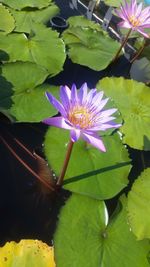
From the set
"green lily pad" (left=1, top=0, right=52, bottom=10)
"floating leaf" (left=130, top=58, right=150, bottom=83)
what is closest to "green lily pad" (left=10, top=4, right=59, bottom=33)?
"green lily pad" (left=1, top=0, right=52, bottom=10)

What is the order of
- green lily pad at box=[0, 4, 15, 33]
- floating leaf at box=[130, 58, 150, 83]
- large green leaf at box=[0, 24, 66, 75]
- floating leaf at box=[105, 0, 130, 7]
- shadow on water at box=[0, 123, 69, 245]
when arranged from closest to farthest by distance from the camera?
shadow on water at box=[0, 123, 69, 245]
large green leaf at box=[0, 24, 66, 75]
green lily pad at box=[0, 4, 15, 33]
floating leaf at box=[130, 58, 150, 83]
floating leaf at box=[105, 0, 130, 7]

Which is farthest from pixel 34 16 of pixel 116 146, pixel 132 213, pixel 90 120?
pixel 132 213

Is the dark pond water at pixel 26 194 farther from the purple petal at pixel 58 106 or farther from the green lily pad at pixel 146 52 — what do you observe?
the green lily pad at pixel 146 52

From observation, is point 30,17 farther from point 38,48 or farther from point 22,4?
point 38,48

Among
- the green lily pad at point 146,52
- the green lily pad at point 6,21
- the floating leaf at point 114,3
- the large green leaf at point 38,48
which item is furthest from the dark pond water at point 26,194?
the floating leaf at point 114,3

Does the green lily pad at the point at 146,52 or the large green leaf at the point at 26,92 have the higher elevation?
the green lily pad at the point at 146,52

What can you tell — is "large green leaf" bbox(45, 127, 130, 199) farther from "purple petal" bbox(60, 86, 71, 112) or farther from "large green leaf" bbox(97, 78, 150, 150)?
"purple petal" bbox(60, 86, 71, 112)

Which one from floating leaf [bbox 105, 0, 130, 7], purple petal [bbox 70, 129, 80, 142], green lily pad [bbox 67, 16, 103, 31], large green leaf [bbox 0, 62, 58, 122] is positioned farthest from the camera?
floating leaf [bbox 105, 0, 130, 7]
